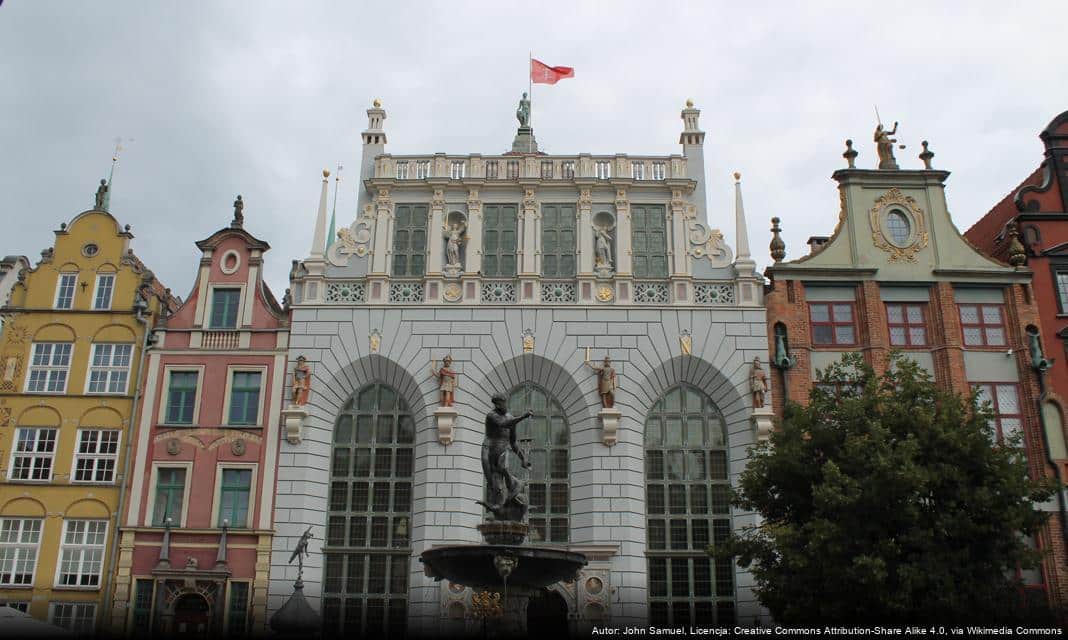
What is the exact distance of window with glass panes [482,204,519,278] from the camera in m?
36.5

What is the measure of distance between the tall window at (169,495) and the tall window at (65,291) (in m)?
7.31

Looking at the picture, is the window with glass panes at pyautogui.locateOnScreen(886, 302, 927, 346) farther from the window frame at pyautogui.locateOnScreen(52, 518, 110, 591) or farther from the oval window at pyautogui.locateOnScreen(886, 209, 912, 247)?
the window frame at pyautogui.locateOnScreen(52, 518, 110, 591)

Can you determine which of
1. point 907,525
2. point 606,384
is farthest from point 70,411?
point 907,525

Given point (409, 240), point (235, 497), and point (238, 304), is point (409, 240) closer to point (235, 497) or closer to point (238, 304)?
point (238, 304)

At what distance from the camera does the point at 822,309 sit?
117 feet

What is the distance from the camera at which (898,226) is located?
3691cm

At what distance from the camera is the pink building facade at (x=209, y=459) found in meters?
32.0

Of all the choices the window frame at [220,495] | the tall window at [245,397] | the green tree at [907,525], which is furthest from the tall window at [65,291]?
Answer: the green tree at [907,525]

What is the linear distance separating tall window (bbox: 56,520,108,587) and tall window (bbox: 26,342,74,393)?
4.86 metres

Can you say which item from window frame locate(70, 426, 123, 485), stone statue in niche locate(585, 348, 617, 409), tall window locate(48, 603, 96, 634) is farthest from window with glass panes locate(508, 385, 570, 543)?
tall window locate(48, 603, 96, 634)

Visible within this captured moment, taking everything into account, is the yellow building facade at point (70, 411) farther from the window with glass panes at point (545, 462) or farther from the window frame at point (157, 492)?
the window with glass panes at point (545, 462)

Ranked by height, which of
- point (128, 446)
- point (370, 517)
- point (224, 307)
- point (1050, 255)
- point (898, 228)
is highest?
point (898, 228)

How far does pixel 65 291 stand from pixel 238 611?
1341 cm

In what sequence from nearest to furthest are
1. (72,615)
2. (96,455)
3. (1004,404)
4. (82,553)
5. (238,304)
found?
1. (72,615)
2. (82,553)
3. (96,455)
4. (1004,404)
5. (238,304)
